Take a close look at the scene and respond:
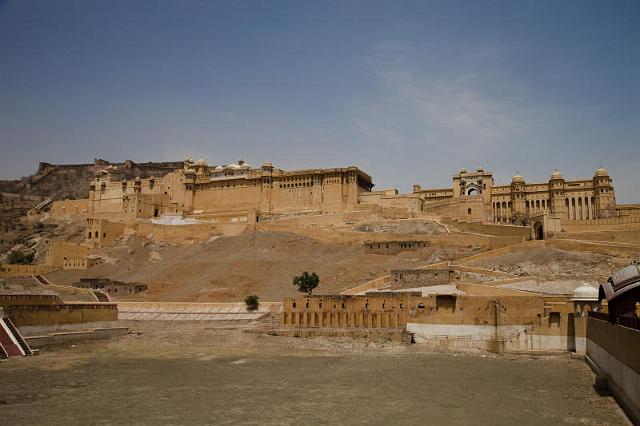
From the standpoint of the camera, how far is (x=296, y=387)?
22.8 m

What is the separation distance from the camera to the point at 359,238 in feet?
190

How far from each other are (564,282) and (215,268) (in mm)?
31176

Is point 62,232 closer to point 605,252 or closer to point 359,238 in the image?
point 359,238

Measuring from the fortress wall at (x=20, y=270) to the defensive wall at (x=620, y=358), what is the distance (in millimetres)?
50386

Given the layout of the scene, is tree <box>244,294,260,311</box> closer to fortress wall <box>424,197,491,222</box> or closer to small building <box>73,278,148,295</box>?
small building <box>73,278,148,295</box>

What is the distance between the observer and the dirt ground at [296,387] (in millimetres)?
18484

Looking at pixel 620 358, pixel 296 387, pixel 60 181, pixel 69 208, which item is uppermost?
pixel 60 181

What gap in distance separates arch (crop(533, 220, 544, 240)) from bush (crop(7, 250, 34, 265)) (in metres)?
54.8

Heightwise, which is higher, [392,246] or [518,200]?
[518,200]

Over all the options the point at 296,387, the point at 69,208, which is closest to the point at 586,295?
the point at 296,387

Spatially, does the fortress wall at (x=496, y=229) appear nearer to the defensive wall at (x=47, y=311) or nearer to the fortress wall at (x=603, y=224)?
the fortress wall at (x=603, y=224)

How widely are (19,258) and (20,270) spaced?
1172 centimetres

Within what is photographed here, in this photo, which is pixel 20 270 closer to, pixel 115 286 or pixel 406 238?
pixel 115 286

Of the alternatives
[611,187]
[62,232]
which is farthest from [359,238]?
[62,232]
